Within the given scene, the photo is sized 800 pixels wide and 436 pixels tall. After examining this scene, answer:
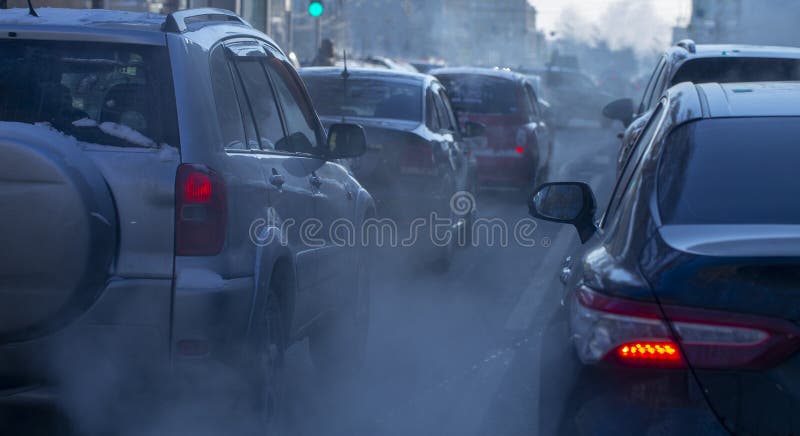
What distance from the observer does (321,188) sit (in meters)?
5.77

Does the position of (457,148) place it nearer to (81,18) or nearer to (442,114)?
(442,114)

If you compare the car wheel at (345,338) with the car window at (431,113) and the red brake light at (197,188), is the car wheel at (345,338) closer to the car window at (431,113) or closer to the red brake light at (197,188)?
the red brake light at (197,188)

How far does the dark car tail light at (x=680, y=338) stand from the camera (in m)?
2.69

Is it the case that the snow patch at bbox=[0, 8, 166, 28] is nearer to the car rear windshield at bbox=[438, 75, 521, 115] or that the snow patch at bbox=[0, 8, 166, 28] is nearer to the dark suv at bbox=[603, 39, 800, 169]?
the dark suv at bbox=[603, 39, 800, 169]

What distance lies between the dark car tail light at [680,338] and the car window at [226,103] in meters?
1.95

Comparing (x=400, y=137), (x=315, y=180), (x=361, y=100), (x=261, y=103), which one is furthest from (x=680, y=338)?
(x=361, y=100)

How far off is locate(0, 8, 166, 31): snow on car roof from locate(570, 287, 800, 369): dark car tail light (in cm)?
224

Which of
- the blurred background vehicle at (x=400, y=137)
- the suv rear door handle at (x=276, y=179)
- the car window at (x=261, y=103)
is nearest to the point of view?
the suv rear door handle at (x=276, y=179)

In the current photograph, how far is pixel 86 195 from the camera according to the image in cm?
394

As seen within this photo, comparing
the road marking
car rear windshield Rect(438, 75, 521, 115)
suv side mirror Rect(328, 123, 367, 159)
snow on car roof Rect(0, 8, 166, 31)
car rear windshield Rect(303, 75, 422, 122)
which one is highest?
snow on car roof Rect(0, 8, 166, 31)

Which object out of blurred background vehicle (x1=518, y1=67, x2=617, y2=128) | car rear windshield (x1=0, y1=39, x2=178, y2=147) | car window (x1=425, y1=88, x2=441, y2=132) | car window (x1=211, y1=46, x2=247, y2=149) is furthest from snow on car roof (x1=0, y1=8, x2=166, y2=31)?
blurred background vehicle (x1=518, y1=67, x2=617, y2=128)

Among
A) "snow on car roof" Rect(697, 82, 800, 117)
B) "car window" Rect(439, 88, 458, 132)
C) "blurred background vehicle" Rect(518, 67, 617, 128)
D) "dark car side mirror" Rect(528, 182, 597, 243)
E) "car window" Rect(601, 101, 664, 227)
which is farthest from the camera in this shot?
"blurred background vehicle" Rect(518, 67, 617, 128)

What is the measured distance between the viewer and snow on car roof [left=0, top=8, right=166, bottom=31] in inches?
175

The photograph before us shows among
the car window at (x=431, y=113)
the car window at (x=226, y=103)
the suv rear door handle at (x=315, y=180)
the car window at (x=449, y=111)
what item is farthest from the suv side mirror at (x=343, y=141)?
the car window at (x=449, y=111)
